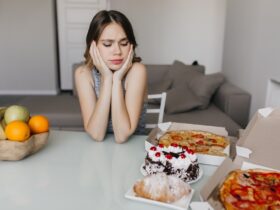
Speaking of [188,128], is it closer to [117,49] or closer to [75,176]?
[117,49]

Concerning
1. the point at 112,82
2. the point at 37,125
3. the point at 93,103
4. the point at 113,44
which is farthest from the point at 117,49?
the point at 37,125

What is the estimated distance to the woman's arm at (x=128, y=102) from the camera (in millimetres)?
1240

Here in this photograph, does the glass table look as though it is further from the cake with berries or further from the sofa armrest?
the sofa armrest

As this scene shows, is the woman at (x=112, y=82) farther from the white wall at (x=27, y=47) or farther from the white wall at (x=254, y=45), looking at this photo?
the white wall at (x=27, y=47)

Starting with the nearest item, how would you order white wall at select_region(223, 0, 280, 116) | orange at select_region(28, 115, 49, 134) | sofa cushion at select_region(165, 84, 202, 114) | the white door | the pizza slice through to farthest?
the pizza slice
orange at select_region(28, 115, 49, 134)
white wall at select_region(223, 0, 280, 116)
sofa cushion at select_region(165, 84, 202, 114)
the white door

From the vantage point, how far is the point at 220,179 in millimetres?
841

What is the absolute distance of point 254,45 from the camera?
2691 millimetres

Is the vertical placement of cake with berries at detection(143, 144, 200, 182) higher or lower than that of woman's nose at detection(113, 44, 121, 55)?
lower

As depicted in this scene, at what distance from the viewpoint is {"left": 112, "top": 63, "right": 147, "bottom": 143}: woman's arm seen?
124 cm

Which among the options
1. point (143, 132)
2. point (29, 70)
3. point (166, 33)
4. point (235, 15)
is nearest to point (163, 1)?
point (166, 33)

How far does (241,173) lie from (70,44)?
4.44 m

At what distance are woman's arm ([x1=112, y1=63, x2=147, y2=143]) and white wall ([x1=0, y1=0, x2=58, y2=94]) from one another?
12.3 feet

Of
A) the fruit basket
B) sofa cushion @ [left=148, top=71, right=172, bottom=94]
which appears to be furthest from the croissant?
sofa cushion @ [left=148, top=71, right=172, bottom=94]

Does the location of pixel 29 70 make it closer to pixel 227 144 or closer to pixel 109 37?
pixel 109 37
